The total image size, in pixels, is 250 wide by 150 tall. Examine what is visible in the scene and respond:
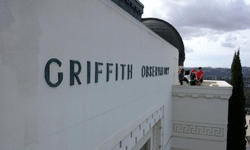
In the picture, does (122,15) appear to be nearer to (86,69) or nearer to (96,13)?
(96,13)

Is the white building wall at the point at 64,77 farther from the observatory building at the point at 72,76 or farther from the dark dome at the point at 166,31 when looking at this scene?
the dark dome at the point at 166,31

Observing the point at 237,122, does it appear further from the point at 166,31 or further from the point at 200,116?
the point at 166,31

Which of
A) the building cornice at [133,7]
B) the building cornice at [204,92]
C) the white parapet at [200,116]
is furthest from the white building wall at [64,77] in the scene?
the white parapet at [200,116]

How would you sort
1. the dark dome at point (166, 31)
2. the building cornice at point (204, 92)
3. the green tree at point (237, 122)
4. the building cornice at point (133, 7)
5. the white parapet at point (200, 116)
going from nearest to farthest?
1. the building cornice at point (133, 7)
2. the building cornice at point (204, 92)
3. the white parapet at point (200, 116)
4. the green tree at point (237, 122)
5. the dark dome at point (166, 31)

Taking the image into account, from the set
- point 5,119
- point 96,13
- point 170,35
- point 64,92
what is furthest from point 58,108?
point 170,35

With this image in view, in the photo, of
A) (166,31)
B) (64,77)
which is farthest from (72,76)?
(166,31)

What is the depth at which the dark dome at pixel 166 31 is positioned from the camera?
1418 centimetres

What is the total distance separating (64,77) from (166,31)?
1292 centimetres

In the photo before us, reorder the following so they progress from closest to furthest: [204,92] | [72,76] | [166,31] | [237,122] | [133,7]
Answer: [72,76], [133,7], [204,92], [237,122], [166,31]

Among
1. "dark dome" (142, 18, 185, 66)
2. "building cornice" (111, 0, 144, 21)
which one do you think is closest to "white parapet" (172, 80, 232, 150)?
"building cornice" (111, 0, 144, 21)

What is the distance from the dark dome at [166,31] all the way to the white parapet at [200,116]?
6.02 metres

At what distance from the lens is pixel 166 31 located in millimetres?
14258

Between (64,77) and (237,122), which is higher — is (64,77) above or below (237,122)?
A: above

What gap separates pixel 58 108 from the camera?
2182 millimetres
